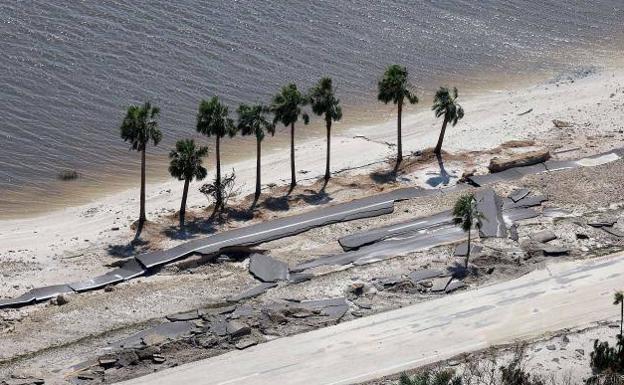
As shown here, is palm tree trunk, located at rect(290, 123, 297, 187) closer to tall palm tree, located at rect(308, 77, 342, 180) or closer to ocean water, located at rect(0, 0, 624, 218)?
tall palm tree, located at rect(308, 77, 342, 180)

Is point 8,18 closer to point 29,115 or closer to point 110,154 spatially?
point 29,115

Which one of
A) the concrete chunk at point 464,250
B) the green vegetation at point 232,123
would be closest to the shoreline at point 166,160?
the green vegetation at point 232,123

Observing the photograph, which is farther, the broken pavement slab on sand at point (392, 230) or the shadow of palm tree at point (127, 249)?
the shadow of palm tree at point (127, 249)

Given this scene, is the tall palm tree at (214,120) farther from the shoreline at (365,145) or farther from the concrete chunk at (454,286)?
the concrete chunk at (454,286)

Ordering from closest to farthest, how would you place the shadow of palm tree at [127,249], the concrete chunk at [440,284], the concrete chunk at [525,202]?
1. the concrete chunk at [440,284]
2. the shadow of palm tree at [127,249]
3. the concrete chunk at [525,202]

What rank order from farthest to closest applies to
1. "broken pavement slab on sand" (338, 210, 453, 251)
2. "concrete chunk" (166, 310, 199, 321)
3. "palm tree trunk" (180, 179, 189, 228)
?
"palm tree trunk" (180, 179, 189, 228) < "broken pavement slab on sand" (338, 210, 453, 251) < "concrete chunk" (166, 310, 199, 321)

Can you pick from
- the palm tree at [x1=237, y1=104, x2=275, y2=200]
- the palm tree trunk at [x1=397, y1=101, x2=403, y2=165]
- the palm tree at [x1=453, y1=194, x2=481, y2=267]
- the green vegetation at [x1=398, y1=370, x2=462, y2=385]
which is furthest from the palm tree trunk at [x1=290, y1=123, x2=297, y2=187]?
the green vegetation at [x1=398, y1=370, x2=462, y2=385]
